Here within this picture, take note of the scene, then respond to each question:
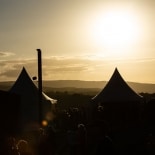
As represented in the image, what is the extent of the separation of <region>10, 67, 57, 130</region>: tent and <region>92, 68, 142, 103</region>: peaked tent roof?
3.51 metres

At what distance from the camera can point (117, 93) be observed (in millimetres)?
26188

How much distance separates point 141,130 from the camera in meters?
22.6

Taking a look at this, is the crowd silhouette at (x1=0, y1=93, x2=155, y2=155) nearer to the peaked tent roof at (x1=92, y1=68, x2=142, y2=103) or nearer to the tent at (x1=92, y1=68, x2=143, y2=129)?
the tent at (x1=92, y1=68, x2=143, y2=129)

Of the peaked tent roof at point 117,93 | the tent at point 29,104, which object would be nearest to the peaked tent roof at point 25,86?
the tent at point 29,104

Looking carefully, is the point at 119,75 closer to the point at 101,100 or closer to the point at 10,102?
the point at 101,100

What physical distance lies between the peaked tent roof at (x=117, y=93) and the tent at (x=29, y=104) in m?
3.51

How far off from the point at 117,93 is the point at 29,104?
5385 mm

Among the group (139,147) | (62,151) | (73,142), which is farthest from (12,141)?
(139,147)

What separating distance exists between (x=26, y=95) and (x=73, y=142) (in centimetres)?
1301

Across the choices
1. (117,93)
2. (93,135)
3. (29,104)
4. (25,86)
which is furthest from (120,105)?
(93,135)

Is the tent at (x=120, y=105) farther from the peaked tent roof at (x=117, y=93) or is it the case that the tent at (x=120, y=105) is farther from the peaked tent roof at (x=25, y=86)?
the peaked tent roof at (x=25, y=86)

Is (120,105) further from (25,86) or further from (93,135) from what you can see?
(93,135)

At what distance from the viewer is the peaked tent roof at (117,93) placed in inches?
1019

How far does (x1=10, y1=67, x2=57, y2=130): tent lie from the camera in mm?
27078
